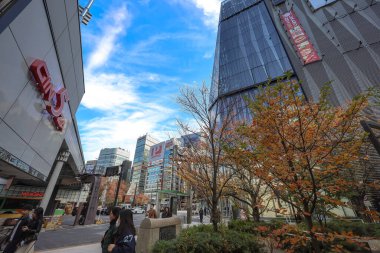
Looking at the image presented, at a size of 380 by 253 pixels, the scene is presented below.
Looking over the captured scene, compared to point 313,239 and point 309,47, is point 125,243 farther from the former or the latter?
point 309,47

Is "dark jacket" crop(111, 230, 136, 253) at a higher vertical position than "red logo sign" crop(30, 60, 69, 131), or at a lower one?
lower

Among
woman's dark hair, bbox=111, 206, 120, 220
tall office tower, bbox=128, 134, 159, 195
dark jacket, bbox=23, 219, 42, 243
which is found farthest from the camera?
tall office tower, bbox=128, 134, 159, 195

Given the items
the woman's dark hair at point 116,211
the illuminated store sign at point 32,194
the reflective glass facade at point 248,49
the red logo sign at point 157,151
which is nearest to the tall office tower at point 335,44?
the reflective glass facade at point 248,49

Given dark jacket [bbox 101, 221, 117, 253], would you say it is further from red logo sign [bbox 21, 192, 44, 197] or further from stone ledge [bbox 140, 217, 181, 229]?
red logo sign [bbox 21, 192, 44, 197]

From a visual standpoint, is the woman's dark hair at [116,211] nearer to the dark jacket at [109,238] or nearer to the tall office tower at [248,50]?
the dark jacket at [109,238]

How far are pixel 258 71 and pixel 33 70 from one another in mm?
42200

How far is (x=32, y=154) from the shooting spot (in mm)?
8211

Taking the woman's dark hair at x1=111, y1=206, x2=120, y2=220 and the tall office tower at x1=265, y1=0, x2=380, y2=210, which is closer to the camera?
the woman's dark hair at x1=111, y1=206, x2=120, y2=220

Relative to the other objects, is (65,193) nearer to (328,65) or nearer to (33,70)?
(33,70)

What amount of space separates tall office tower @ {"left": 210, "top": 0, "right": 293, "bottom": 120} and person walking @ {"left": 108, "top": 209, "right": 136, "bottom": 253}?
3390 cm

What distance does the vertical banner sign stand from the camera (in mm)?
31531

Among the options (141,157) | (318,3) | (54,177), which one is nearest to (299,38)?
(318,3)

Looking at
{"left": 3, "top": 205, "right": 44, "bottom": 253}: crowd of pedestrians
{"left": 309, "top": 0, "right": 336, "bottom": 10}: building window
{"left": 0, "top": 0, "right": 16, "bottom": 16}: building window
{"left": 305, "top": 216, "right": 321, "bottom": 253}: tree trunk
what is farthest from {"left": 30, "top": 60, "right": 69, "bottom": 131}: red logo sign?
{"left": 309, "top": 0, "right": 336, "bottom": 10}: building window

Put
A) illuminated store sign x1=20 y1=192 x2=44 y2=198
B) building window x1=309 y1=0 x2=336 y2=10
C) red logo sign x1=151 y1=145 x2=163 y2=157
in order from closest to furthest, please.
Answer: illuminated store sign x1=20 y1=192 x2=44 y2=198, building window x1=309 y1=0 x2=336 y2=10, red logo sign x1=151 y1=145 x2=163 y2=157
